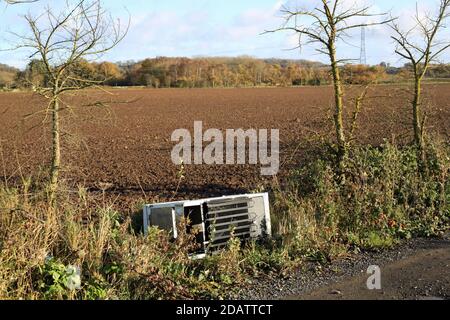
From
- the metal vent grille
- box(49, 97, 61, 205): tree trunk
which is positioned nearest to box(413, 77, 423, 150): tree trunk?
the metal vent grille

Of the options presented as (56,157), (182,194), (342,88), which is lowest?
(182,194)

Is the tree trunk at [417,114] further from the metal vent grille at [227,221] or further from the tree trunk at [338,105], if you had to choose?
the metal vent grille at [227,221]

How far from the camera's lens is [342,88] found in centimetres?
900

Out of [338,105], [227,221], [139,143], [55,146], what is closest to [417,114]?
[338,105]

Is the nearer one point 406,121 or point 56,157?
point 56,157

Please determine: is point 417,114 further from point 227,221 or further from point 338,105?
point 227,221

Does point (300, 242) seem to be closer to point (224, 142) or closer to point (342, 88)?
point (342, 88)

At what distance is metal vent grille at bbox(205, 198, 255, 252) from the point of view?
6.16 meters

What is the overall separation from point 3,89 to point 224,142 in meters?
13.1

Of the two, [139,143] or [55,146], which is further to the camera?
[139,143]

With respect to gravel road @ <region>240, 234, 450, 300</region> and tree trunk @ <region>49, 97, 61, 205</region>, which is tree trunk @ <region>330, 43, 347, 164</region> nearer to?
gravel road @ <region>240, 234, 450, 300</region>

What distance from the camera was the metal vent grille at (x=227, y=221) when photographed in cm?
616

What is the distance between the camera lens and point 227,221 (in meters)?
6.43
